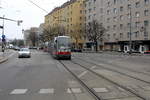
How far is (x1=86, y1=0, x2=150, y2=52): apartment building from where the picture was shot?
238ft

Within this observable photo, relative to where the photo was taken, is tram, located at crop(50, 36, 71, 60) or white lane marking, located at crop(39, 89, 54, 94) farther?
tram, located at crop(50, 36, 71, 60)

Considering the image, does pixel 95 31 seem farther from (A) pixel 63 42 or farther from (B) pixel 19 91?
(B) pixel 19 91

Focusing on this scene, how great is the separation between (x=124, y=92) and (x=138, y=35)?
66794 mm

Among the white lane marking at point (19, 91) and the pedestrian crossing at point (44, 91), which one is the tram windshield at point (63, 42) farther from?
the white lane marking at point (19, 91)

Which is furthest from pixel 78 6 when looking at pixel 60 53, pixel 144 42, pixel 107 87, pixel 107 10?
pixel 107 87

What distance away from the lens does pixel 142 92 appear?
1020cm

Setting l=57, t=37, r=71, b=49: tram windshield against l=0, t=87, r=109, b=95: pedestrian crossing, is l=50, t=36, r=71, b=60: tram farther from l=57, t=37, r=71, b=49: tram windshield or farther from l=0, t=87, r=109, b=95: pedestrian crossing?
l=0, t=87, r=109, b=95: pedestrian crossing

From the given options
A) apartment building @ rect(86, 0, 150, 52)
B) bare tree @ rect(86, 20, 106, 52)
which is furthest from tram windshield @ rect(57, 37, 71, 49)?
bare tree @ rect(86, 20, 106, 52)

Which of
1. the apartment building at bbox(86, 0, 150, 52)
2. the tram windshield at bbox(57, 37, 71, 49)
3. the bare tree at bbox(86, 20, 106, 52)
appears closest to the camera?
the tram windshield at bbox(57, 37, 71, 49)

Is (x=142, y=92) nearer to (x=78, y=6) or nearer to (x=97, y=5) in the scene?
(x=97, y=5)

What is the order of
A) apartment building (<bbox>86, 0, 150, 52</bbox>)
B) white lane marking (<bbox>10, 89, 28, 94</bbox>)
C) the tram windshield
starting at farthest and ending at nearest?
apartment building (<bbox>86, 0, 150, 52</bbox>) → the tram windshield → white lane marking (<bbox>10, 89, 28, 94</bbox>)

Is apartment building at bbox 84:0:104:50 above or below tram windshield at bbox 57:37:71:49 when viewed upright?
above

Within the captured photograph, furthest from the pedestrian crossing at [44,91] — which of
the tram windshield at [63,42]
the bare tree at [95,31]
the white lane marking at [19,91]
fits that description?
the bare tree at [95,31]

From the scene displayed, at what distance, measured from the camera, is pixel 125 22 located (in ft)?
264
